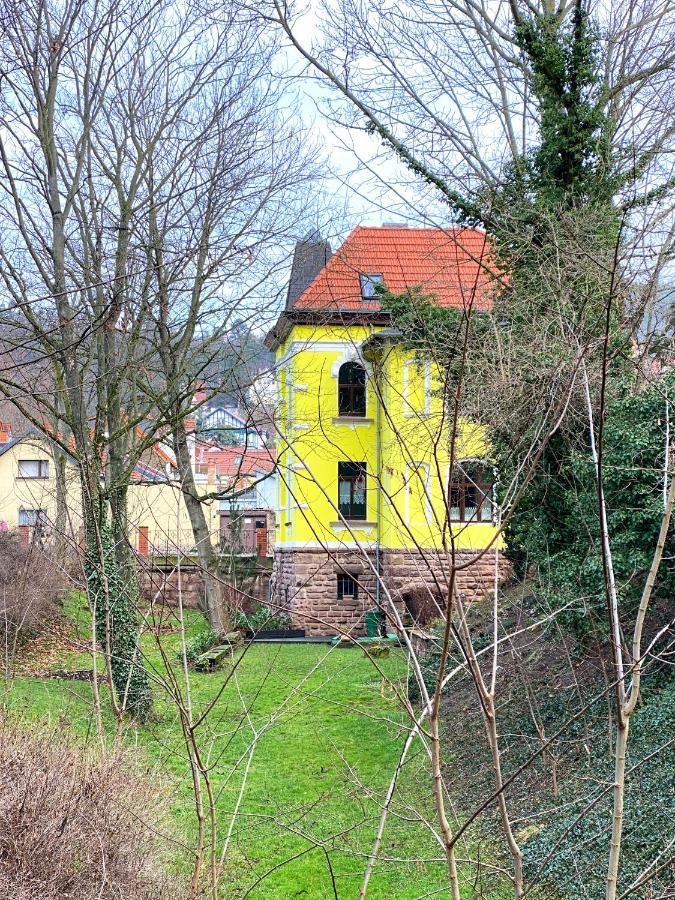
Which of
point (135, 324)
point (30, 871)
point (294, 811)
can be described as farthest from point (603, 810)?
point (135, 324)

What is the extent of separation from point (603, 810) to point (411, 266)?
19139 mm

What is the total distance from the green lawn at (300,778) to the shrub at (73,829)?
20.7 inches

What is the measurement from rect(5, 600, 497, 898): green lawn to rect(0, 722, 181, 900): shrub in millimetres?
527

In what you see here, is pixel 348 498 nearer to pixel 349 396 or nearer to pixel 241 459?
pixel 349 396

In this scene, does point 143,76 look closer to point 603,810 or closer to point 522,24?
point 522,24

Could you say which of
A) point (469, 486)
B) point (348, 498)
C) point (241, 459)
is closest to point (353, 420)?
point (348, 498)

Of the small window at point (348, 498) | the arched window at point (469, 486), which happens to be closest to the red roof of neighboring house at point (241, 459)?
the small window at point (348, 498)

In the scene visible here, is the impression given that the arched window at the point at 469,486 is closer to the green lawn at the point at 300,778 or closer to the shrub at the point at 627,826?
the shrub at the point at 627,826

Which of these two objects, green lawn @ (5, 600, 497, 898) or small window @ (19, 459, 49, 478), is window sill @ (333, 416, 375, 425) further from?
small window @ (19, 459, 49, 478)

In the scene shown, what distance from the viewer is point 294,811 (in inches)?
346

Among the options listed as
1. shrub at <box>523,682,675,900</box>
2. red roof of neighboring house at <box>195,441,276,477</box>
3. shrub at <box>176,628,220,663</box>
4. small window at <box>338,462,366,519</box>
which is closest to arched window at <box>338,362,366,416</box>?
small window at <box>338,462,366,519</box>

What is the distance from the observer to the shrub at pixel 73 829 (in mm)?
5055

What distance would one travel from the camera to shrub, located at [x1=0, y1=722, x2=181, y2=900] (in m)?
5.05

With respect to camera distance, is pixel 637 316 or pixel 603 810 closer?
pixel 603 810
